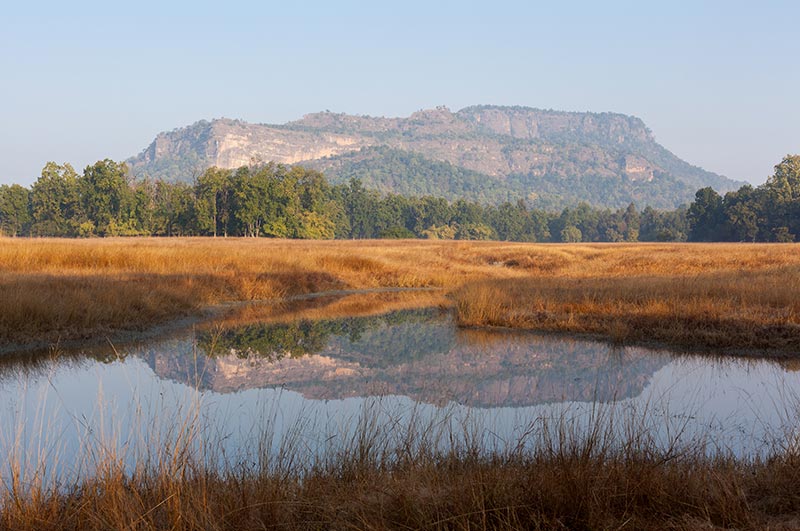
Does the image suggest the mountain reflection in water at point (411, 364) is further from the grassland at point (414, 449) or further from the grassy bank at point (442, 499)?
the grassy bank at point (442, 499)

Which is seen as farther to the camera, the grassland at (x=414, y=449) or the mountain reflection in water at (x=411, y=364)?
the mountain reflection in water at (x=411, y=364)

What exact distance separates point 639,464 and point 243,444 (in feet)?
14.0

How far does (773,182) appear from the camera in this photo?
9950cm

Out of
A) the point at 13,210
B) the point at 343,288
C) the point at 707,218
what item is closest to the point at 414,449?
the point at 343,288

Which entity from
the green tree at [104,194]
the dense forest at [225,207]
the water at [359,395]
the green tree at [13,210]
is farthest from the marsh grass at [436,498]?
the green tree at [13,210]

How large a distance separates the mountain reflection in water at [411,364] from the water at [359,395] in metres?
0.04

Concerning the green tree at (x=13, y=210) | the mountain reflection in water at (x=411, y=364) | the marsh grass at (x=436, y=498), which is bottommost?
the mountain reflection in water at (x=411, y=364)

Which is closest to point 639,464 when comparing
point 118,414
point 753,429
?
point 753,429

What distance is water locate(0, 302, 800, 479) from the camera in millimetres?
6762

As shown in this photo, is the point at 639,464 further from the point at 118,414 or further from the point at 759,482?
the point at 118,414

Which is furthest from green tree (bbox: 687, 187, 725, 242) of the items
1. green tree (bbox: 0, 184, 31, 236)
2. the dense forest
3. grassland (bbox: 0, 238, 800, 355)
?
green tree (bbox: 0, 184, 31, 236)

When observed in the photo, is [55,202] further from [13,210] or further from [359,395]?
[359,395]

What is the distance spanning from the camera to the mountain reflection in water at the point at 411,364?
9.98 m

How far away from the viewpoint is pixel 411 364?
40.4 ft
